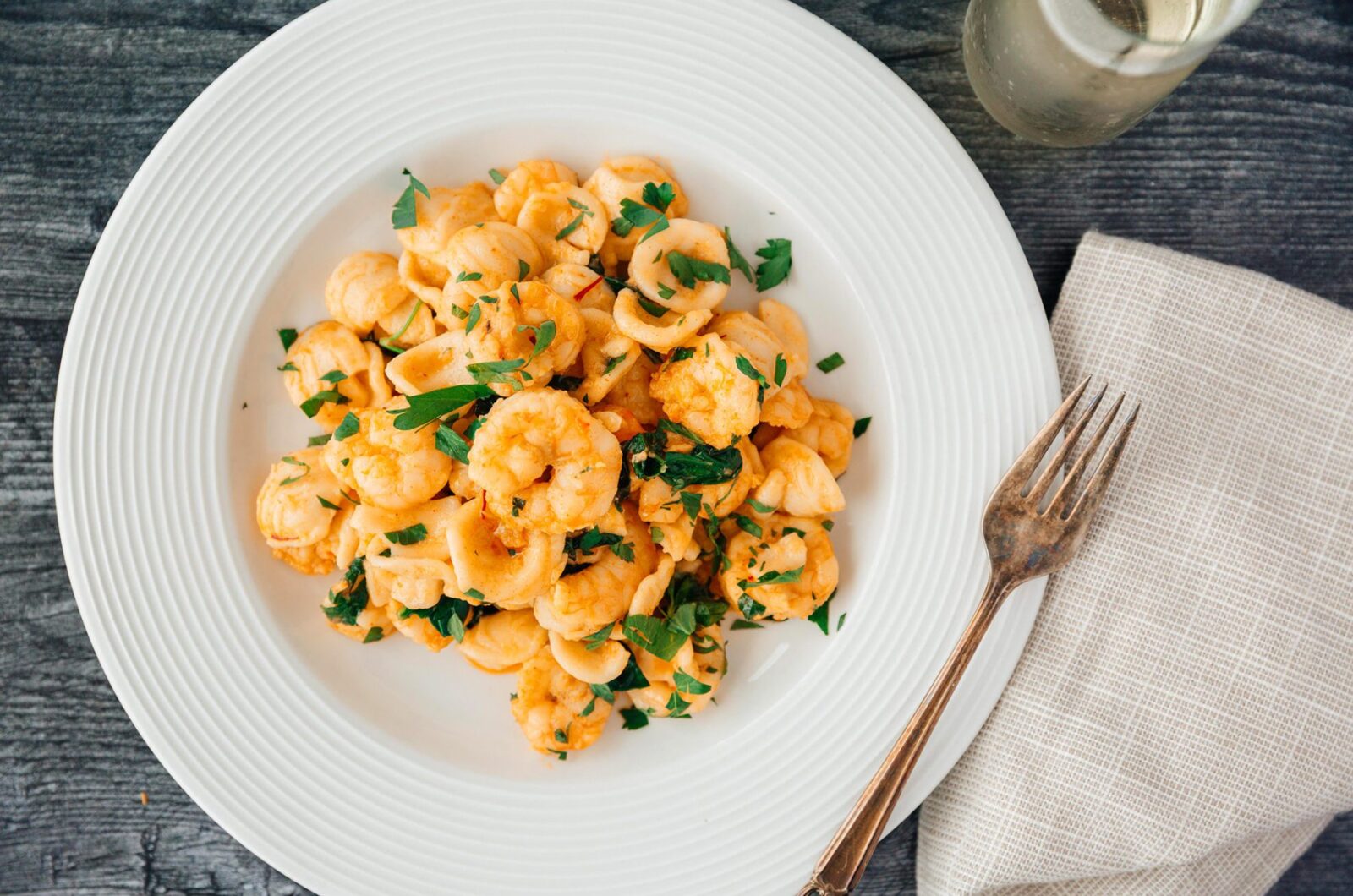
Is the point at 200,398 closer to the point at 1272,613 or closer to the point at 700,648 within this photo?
the point at 700,648

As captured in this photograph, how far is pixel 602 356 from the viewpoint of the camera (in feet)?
5.84

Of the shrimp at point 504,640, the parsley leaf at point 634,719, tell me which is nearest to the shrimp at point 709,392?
the shrimp at point 504,640

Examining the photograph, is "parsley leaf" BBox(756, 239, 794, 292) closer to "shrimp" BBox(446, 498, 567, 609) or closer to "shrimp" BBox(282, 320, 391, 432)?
"shrimp" BBox(446, 498, 567, 609)

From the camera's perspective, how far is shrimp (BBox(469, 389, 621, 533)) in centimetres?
159

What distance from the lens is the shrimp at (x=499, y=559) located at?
169 centimetres

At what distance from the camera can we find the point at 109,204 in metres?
2.10

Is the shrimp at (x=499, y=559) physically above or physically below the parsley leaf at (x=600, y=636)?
above

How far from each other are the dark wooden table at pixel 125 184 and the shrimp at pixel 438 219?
63 centimetres

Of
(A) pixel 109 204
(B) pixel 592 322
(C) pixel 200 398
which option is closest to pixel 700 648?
(B) pixel 592 322

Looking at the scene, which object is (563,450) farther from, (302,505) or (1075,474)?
(1075,474)

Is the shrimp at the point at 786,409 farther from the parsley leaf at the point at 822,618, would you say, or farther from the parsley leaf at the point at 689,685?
the parsley leaf at the point at 689,685

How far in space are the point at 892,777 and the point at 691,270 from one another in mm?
1120

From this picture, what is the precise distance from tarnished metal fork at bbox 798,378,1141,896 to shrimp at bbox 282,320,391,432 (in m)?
1.29

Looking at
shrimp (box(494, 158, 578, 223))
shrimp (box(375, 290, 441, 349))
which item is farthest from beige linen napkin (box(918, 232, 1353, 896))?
shrimp (box(375, 290, 441, 349))
